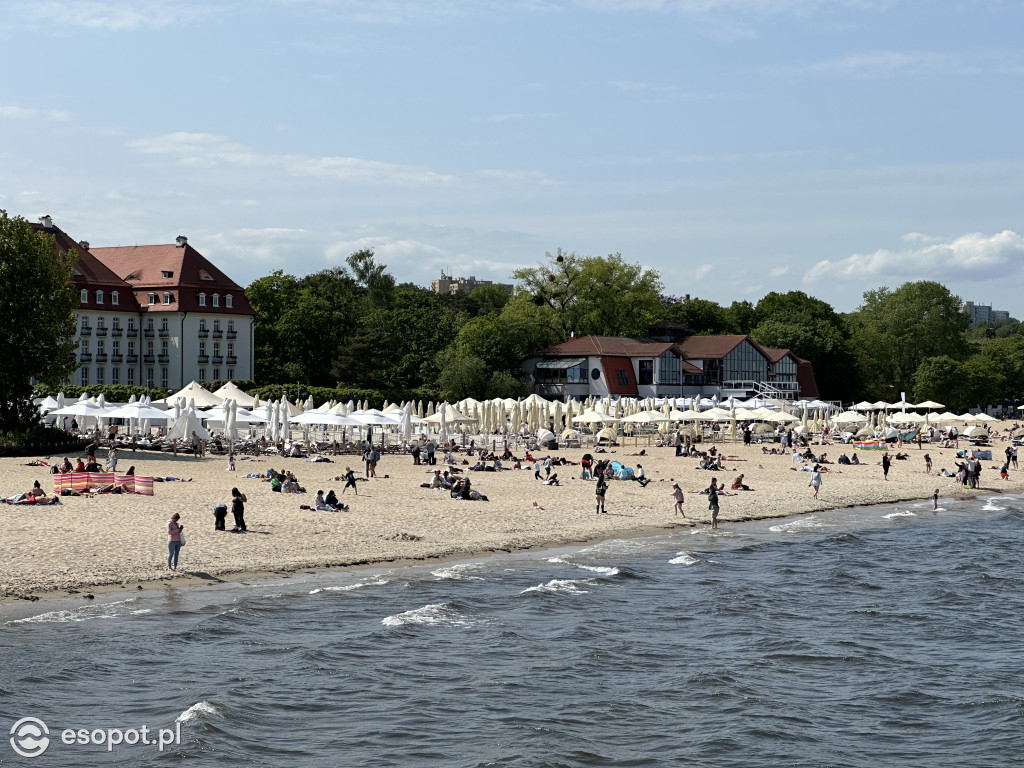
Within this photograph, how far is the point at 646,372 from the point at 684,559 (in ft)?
205

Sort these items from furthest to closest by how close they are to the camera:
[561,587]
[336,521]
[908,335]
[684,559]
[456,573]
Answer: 1. [908,335]
2. [336,521]
3. [684,559]
4. [456,573]
5. [561,587]

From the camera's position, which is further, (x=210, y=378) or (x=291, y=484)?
(x=210, y=378)

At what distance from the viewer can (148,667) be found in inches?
672

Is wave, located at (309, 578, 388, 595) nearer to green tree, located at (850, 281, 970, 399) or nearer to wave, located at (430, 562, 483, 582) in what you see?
wave, located at (430, 562, 483, 582)

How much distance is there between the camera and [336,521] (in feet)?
94.8

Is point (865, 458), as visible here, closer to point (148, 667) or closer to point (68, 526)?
point (68, 526)

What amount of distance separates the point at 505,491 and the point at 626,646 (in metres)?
17.5

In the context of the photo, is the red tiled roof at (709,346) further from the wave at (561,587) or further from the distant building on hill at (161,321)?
the wave at (561,587)

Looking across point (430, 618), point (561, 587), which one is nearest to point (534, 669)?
point (430, 618)

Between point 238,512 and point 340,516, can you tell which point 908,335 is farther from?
point 238,512

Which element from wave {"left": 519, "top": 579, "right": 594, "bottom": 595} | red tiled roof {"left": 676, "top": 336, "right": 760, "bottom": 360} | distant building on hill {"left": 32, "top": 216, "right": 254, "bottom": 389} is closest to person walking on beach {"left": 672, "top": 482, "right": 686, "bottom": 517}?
wave {"left": 519, "top": 579, "right": 594, "bottom": 595}

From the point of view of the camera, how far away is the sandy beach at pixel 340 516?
74.3 ft

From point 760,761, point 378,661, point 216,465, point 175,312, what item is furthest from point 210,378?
point 760,761

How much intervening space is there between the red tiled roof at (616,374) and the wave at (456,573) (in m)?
61.5
